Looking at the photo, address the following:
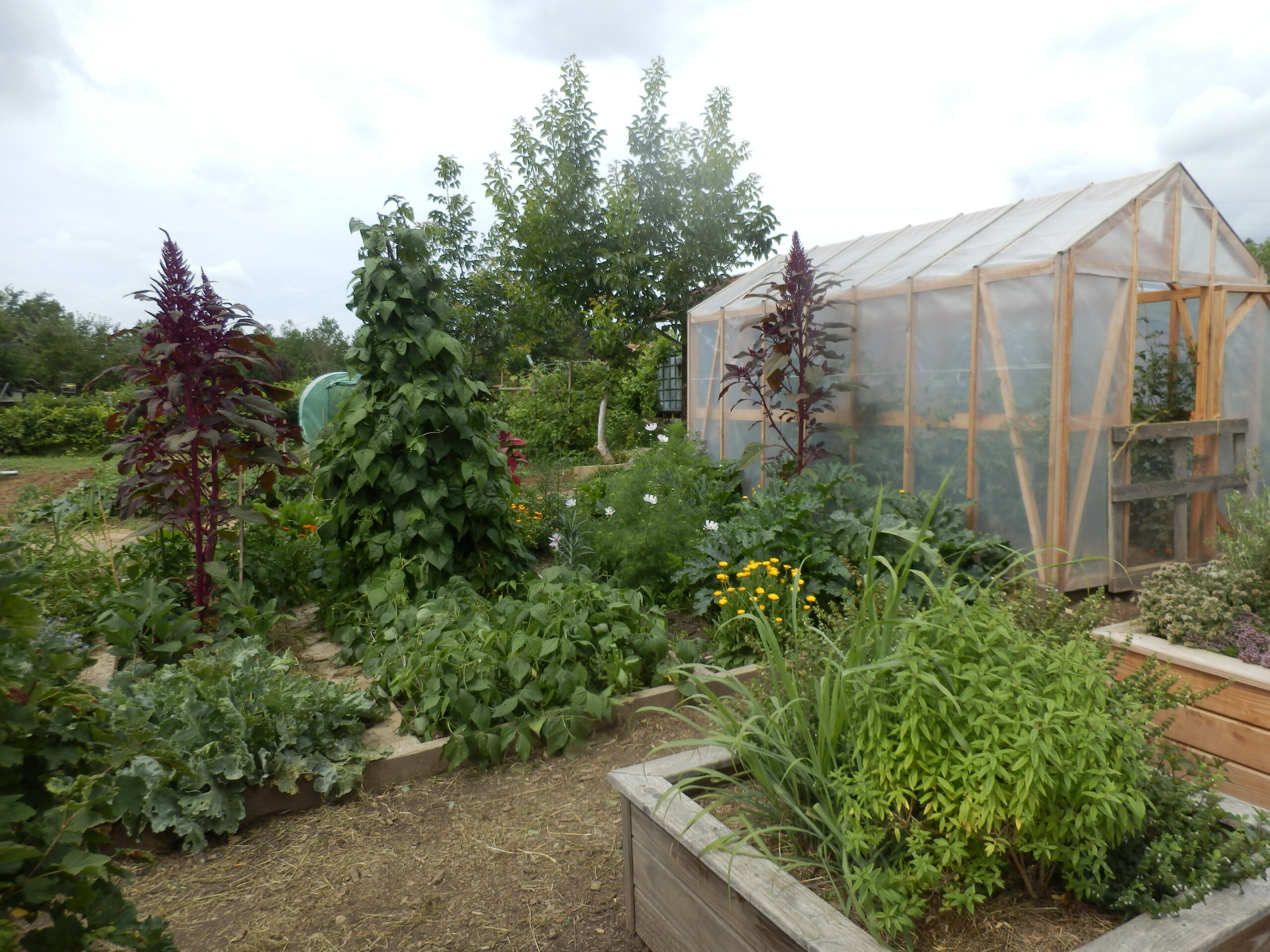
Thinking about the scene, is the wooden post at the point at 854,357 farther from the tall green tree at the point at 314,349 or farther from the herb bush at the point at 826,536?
the tall green tree at the point at 314,349

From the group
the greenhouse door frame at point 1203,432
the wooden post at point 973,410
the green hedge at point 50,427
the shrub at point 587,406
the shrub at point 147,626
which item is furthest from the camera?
the green hedge at point 50,427

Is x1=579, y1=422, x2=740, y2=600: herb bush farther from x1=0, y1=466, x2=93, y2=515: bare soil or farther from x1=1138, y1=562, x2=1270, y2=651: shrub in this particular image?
x1=0, y1=466, x2=93, y2=515: bare soil

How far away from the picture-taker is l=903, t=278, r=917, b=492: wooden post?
5449mm

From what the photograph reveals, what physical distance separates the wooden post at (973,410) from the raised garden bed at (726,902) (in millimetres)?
3400

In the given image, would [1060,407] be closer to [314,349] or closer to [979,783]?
[979,783]

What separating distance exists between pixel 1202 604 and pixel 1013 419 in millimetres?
2089

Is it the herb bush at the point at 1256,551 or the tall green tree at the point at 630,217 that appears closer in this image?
the herb bush at the point at 1256,551

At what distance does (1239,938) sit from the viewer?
151 centimetres

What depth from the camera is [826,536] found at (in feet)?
14.1

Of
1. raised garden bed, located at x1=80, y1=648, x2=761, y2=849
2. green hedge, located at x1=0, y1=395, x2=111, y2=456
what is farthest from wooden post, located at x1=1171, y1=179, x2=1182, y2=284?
green hedge, located at x1=0, y1=395, x2=111, y2=456

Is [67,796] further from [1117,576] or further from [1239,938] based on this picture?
[1117,576]

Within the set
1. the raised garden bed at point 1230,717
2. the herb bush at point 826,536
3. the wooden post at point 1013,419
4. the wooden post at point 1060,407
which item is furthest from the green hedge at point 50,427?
the raised garden bed at point 1230,717

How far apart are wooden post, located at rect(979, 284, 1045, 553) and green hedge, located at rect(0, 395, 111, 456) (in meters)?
14.8

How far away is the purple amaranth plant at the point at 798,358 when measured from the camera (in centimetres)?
564
